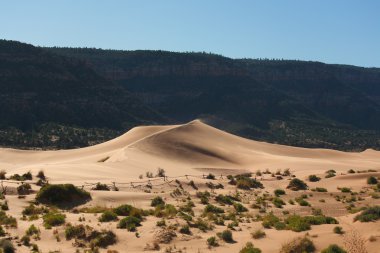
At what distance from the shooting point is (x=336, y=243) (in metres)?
15.7

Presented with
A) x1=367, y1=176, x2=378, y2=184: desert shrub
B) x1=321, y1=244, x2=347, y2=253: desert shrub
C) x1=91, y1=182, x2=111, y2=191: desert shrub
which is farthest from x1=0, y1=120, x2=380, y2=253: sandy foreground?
x1=321, y1=244, x2=347, y2=253: desert shrub

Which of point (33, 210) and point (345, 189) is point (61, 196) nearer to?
point (33, 210)

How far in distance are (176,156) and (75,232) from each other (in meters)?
35.5

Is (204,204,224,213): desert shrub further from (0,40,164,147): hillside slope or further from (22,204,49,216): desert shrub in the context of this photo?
(0,40,164,147): hillside slope

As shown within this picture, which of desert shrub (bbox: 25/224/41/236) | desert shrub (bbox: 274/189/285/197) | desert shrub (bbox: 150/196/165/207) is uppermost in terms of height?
desert shrub (bbox: 25/224/41/236)

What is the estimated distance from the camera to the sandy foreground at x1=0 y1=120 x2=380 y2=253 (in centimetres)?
1689

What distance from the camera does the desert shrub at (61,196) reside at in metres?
23.9

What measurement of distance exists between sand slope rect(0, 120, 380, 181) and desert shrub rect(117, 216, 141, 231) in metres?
18.2

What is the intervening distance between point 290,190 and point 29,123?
59348mm

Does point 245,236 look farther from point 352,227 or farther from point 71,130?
point 71,130

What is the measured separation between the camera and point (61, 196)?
24.3m

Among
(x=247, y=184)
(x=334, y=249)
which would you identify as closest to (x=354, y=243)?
(x=334, y=249)

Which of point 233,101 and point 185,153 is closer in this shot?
point 185,153

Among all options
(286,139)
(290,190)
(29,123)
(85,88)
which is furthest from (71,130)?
(290,190)
